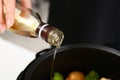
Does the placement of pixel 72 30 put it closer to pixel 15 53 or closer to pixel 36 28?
pixel 15 53

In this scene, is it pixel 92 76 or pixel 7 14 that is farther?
pixel 92 76

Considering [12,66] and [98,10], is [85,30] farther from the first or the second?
[12,66]

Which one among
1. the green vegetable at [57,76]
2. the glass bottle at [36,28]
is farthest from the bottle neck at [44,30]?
the green vegetable at [57,76]

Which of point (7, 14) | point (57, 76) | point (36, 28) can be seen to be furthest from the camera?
point (57, 76)

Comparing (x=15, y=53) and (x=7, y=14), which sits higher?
(x=7, y=14)

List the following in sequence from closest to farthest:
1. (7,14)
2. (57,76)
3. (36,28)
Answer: (7,14) < (36,28) < (57,76)

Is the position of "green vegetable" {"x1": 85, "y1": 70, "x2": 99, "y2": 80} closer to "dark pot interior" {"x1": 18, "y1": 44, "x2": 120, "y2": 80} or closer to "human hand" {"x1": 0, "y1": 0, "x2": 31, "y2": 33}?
"dark pot interior" {"x1": 18, "y1": 44, "x2": 120, "y2": 80}

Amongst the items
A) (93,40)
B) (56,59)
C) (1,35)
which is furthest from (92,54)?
(1,35)

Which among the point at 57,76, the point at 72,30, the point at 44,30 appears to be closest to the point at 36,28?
the point at 44,30
